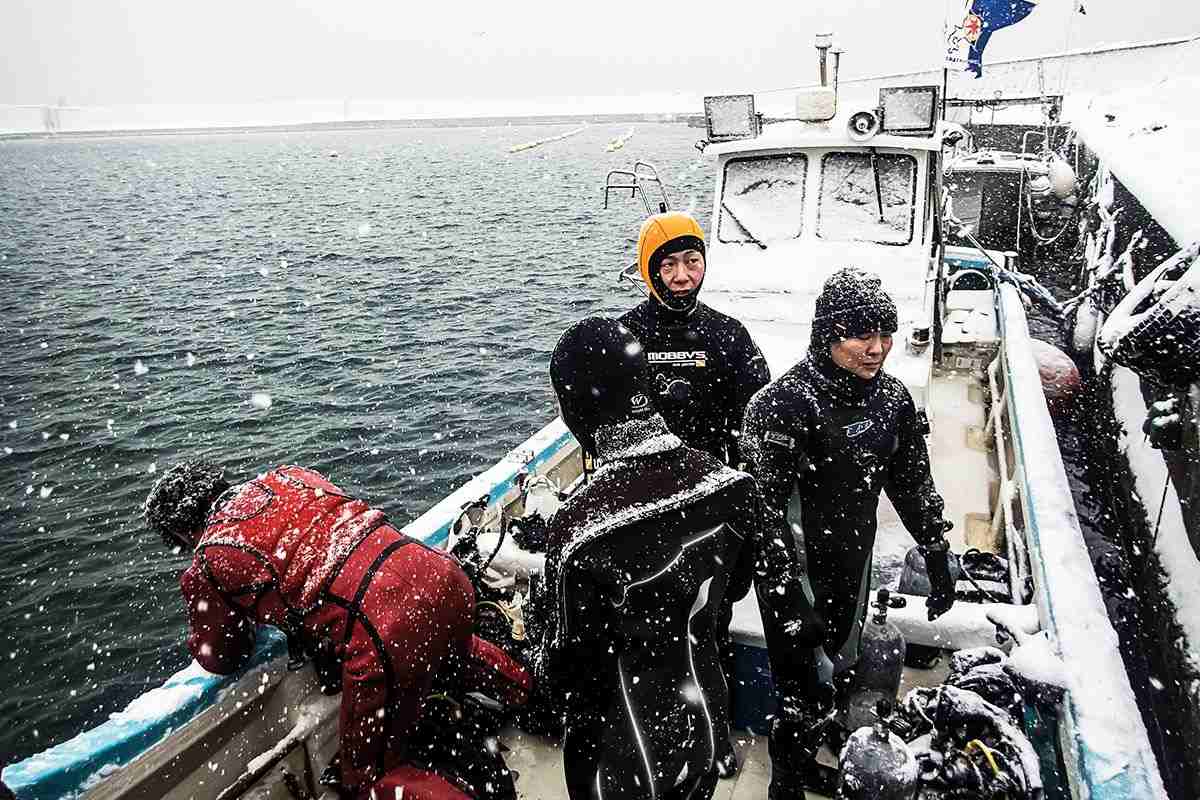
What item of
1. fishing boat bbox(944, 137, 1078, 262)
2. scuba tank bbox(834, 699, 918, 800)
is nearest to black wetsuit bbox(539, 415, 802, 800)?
scuba tank bbox(834, 699, 918, 800)

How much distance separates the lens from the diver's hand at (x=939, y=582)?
287 centimetres

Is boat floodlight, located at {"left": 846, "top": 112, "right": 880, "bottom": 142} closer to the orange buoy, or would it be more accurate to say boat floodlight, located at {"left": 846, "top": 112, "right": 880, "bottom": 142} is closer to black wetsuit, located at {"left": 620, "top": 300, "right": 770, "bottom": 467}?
black wetsuit, located at {"left": 620, "top": 300, "right": 770, "bottom": 467}

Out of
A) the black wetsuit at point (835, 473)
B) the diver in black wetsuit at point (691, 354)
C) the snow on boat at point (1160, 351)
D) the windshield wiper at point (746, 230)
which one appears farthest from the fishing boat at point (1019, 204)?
the black wetsuit at point (835, 473)

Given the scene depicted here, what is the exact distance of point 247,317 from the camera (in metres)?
19.2

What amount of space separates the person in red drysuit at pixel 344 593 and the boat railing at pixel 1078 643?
6.46 feet

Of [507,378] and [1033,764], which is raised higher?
[1033,764]

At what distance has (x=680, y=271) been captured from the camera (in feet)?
11.1

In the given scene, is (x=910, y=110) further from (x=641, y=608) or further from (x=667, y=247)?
(x=641, y=608)

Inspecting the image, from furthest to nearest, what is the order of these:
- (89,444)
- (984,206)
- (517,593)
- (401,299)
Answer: (401,299), (984,206), (89,444), (517,593)

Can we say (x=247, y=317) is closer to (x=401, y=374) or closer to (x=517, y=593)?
(x=401, y=374)

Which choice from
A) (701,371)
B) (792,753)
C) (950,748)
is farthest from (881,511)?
(950,748)

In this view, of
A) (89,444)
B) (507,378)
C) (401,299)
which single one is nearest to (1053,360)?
(507,378)

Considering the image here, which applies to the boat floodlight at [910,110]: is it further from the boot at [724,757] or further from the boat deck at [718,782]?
the boot at [724,757]

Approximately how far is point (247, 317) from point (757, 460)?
19.3 m
